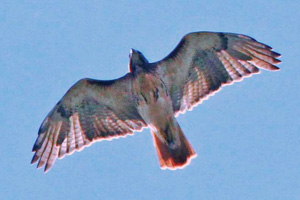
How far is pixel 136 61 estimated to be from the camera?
12.3 meters

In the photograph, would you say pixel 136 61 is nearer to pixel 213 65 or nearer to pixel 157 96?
pixel 157 96

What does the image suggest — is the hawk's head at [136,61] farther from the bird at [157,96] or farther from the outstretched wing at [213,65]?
the outstretched wing at [213,65]

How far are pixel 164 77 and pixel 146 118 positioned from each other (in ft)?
3.08

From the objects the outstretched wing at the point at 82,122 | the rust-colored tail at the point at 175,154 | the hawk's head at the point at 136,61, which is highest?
the hawk's head at the point at 136,61

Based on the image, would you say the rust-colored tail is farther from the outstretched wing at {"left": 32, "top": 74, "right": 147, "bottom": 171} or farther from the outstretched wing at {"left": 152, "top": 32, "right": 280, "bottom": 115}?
the outstretched wing at {"left": 32, "top": 74, "right": 147, "bottom": 171}

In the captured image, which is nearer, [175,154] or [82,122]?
[175,154]

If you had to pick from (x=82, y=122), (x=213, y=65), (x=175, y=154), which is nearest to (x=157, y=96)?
(x=175, y=154)

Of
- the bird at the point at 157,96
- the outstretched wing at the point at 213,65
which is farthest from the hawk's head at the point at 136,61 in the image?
the outstretched wing at the point at 213,65

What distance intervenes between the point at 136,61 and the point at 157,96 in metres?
0.84

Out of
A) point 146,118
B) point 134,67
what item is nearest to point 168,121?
point 146,118

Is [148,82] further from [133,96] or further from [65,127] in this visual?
[65,127]

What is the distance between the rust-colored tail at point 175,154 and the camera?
1256 centimetres

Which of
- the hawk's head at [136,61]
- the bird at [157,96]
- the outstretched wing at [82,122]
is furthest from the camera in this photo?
the outstretched wing at [82,122]

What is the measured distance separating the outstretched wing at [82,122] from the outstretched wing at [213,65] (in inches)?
44.6
